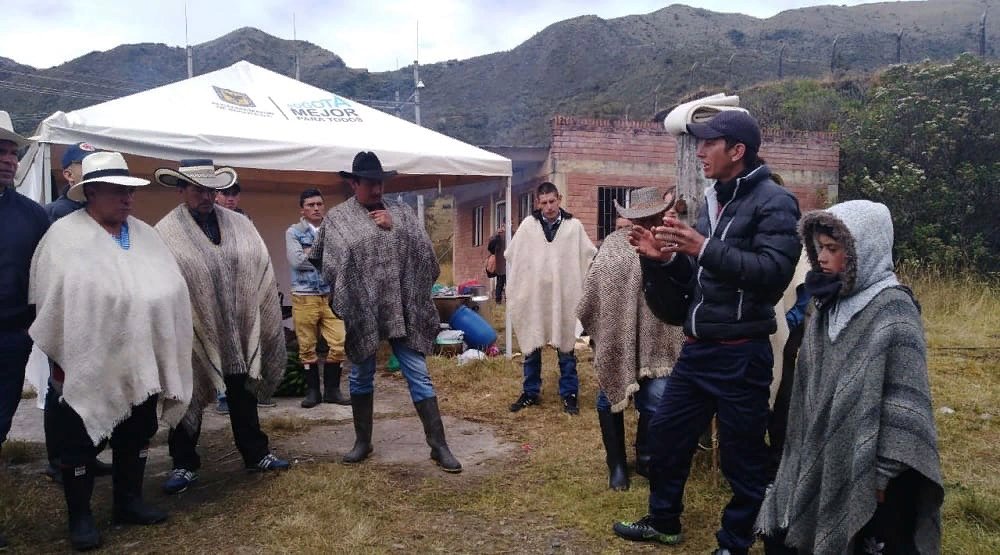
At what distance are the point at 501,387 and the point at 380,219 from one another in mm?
2961

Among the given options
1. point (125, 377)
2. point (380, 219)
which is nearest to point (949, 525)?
point (380, 219)

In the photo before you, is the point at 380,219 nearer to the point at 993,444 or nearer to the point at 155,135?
the point at 155,135

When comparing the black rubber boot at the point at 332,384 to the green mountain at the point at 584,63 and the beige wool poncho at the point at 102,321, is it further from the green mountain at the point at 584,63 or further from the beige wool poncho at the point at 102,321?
the green mountain at the point at 584,63

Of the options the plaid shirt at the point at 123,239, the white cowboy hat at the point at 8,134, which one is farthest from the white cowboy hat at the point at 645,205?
the white cowboy hat at the point at 8,134

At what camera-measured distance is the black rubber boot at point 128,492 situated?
3617mm

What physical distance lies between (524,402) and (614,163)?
28.6 ft

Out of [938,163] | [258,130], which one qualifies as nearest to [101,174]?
[258,130]

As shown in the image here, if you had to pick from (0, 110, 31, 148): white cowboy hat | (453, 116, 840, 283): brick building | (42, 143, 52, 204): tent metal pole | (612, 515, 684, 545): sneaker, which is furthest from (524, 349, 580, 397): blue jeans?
(453, 116, 840, 283): brick building

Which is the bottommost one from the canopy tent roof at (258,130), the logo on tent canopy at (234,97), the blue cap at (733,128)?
the blue cap at (733,128)

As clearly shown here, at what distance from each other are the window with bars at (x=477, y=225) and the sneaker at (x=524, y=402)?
11.6 meters

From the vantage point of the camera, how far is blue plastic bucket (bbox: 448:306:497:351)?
851 centimetres

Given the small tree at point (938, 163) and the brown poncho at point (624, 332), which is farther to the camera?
the small tree at point (938, 163)

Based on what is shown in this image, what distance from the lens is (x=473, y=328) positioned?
8531 mm

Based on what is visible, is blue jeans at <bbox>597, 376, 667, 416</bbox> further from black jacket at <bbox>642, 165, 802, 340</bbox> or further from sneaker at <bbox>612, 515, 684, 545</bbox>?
black jacket at <bbox>642, 165, 802, 340</bbox>
